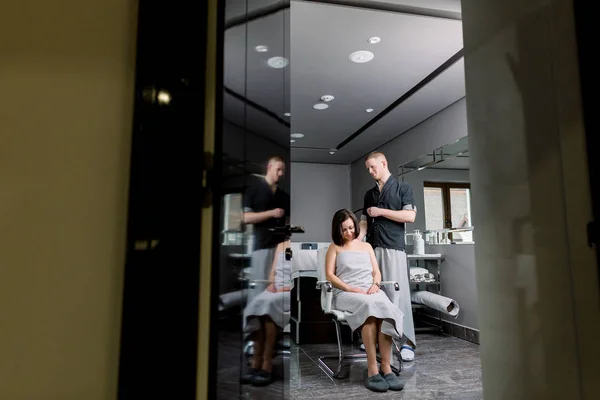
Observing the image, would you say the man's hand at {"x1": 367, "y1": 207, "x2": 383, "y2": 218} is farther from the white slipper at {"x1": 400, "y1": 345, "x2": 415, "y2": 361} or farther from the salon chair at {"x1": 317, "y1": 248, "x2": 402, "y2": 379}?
the white slipper at {"x1": 400, "y1": 345, "x2": 415, "y2": 361}

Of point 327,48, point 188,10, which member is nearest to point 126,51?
point 188,10

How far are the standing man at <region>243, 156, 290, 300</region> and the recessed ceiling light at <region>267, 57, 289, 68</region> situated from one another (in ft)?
0.84

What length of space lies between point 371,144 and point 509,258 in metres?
4.08

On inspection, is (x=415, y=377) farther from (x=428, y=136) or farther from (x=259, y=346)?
(x=428, y=136)

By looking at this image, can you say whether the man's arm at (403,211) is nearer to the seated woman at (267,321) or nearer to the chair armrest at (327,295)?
the chair armrest at (327,295)

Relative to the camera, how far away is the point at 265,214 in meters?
0.94

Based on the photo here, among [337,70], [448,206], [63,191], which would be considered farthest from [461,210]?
[63,191]

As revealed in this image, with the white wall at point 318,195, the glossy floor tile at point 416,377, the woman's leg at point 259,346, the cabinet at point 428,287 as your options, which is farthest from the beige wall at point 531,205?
the white wall at point 318,195

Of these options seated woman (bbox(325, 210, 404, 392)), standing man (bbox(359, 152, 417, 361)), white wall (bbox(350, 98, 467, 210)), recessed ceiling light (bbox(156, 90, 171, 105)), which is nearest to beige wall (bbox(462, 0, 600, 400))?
seated woman (bbox(325, 210, 404, 392))

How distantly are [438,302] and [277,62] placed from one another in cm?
327

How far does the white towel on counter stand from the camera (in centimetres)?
397

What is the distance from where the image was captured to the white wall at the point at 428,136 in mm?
3775

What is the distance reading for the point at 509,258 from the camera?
59.1 inches

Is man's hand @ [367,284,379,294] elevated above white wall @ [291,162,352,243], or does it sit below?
below
